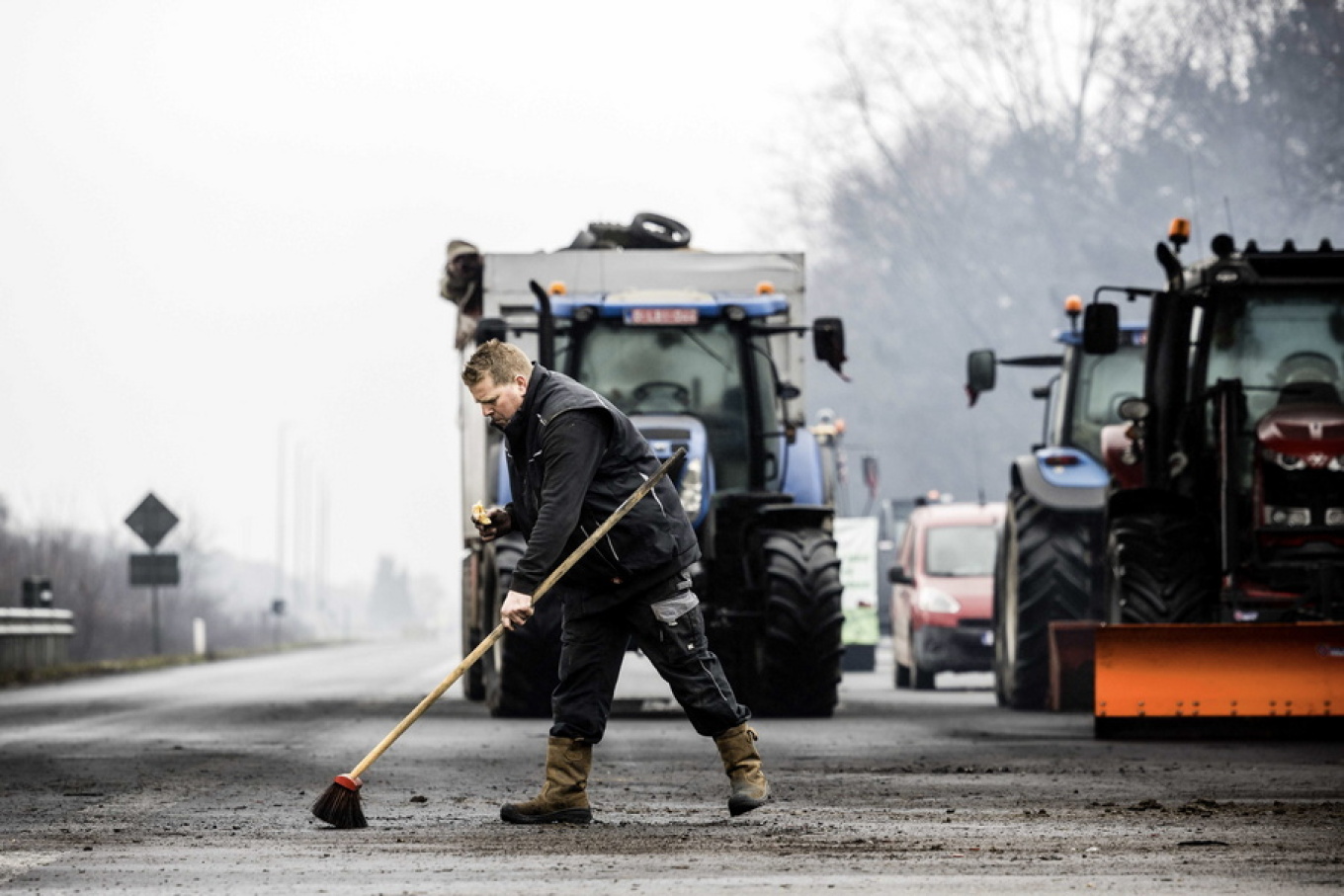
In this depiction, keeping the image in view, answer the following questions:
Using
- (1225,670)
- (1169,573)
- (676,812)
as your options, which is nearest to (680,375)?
(1169,573)

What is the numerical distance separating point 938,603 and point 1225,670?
427 inches

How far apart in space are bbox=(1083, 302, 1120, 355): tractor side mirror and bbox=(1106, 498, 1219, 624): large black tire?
3.59ft

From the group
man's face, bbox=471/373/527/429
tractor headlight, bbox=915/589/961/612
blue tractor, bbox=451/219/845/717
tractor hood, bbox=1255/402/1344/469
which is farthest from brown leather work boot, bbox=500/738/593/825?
tractor headlight, bbox=915/589/961/612

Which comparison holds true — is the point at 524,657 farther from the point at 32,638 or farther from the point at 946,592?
the point at 32,638

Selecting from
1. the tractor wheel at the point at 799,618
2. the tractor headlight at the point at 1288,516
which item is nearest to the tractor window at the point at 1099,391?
the tractor wheel at the point at 799,618

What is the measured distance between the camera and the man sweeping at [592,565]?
9.68 meters

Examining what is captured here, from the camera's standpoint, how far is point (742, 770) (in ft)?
32.1

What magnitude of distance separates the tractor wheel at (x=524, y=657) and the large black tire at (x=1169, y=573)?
151 inches

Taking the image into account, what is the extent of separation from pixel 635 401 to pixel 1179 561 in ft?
15.1

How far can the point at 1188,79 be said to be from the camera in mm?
53281

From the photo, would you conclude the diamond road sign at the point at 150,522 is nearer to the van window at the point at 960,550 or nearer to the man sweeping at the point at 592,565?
the van window at the point at 960,550

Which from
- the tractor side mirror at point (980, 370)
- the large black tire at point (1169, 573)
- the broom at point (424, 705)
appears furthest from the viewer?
the tractor side mirror at point (980, 370)

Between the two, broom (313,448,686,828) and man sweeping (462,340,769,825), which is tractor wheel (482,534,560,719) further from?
broom (313,448,686,828)

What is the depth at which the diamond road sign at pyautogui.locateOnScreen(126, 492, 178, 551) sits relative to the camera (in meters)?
44.0
